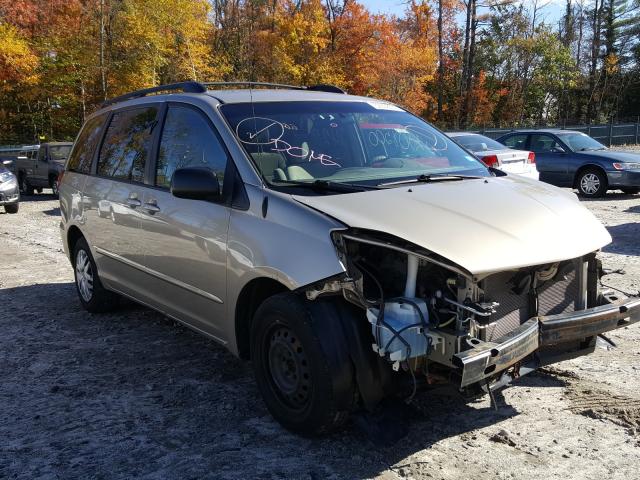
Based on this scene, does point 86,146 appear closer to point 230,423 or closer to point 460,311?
point 230,423

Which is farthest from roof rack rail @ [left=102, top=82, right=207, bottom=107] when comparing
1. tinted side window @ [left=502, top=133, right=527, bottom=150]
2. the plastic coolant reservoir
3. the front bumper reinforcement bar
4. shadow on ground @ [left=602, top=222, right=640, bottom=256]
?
tinted side window @ [left=502, top=133, right=527, bottom=150]

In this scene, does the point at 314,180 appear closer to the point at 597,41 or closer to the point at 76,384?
the point at 76,384

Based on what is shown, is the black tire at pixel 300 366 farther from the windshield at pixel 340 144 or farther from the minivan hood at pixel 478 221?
the windshield at pixel 340 144

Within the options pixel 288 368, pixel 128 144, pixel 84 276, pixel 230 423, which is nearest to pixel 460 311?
pixel 288 368

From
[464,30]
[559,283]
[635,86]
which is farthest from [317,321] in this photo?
[635,86]

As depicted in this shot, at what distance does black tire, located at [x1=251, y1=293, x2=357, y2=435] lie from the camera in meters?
3.10

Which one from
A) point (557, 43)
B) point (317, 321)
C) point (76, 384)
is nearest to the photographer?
point (317, 321)

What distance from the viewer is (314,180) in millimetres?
3789

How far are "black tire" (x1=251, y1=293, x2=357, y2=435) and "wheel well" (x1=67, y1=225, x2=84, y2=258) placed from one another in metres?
3.33

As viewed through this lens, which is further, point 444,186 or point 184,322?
point 184,322

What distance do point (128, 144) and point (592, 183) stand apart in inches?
477

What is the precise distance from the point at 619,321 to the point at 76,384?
3515mm

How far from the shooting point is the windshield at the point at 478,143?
1312 centimetres

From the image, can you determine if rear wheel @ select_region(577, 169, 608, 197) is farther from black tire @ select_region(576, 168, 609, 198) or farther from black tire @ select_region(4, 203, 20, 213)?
black tire @ select_region(4, 203, 20, 213)
